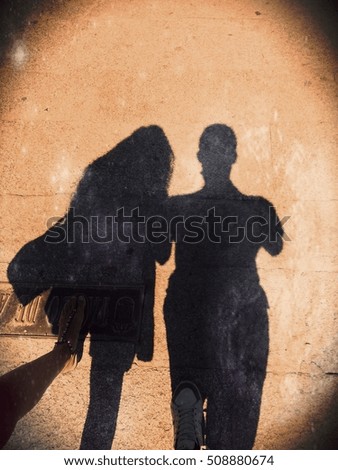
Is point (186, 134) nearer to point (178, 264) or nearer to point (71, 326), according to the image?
point (178, 264)

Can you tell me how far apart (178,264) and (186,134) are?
1.72m

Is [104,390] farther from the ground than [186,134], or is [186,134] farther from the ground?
[186,134]

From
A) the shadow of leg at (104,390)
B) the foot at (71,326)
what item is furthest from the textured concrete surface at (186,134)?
the foot at (71,326)

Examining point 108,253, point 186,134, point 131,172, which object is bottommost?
point 108,253

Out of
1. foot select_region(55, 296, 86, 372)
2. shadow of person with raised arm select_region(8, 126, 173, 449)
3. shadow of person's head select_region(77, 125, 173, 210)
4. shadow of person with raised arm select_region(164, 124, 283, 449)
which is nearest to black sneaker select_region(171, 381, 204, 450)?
shadow of person with raised arm select_region(164, 124, 283, 449)

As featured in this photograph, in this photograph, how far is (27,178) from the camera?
13.9 ft

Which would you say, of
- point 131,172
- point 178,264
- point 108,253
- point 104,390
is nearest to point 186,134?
point 131,172

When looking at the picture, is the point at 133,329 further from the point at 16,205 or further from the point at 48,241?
the point at 16,205

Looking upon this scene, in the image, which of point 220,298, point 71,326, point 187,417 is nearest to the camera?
point 187,417

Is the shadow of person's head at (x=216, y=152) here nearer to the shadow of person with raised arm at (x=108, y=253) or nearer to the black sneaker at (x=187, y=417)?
the shadow of person with raised arm at (x=108, y=253)

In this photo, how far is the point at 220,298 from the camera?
12.2 feet

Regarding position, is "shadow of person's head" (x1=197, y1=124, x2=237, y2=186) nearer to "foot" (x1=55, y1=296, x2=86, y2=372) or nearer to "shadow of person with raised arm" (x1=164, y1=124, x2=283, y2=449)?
"shadow of person with raised arm" (x1=164, y1=124, x2=283, y2=449)

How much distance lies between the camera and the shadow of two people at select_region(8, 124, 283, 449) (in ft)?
11.7
